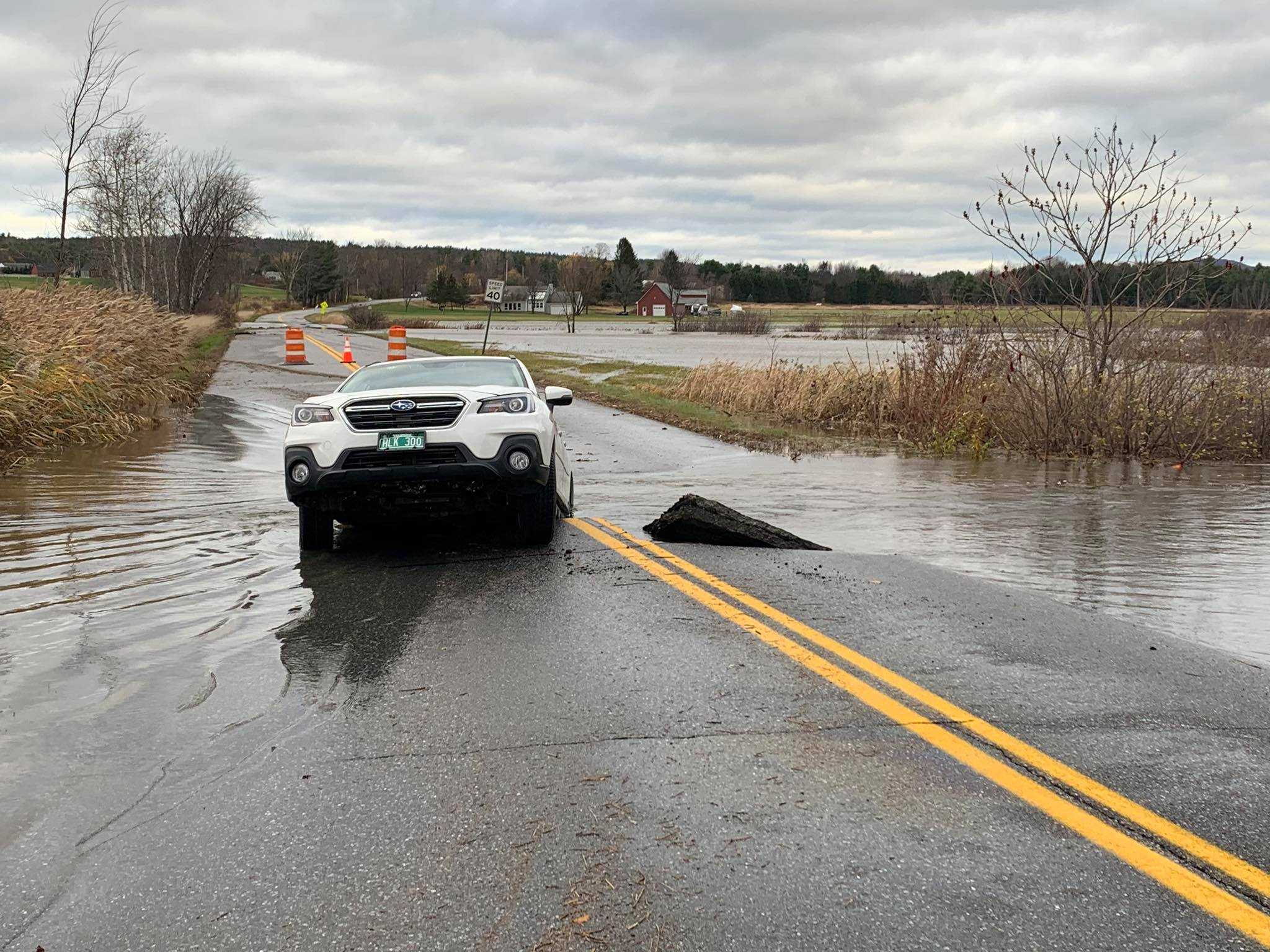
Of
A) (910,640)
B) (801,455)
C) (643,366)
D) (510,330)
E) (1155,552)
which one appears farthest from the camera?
(510,330)

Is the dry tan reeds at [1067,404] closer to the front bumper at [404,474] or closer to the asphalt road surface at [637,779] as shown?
the asphalt road surface at [637,779]

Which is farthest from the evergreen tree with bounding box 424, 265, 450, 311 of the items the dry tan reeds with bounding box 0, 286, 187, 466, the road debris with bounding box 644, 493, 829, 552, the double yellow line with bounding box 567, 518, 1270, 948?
the double yellow line with bounding box 567, 518, 1270, 948

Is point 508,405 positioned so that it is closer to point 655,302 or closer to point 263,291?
point 655,302

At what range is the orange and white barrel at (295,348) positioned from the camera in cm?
3375

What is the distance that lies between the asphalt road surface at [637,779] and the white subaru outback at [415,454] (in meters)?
1.08

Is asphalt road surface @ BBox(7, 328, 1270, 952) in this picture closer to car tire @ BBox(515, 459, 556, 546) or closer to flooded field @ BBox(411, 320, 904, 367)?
car tire @ BBox(515, 459, 556, 546)

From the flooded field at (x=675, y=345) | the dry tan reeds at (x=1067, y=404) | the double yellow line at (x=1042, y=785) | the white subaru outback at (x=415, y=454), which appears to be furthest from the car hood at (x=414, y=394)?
the flooded field at (x=675, y=345)

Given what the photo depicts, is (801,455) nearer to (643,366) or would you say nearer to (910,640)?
(910,640)

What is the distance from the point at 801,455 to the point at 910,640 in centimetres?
1051

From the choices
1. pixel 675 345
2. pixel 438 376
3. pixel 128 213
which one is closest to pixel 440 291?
pixel 675 345

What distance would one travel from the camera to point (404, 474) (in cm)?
780

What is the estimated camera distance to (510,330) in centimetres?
9312

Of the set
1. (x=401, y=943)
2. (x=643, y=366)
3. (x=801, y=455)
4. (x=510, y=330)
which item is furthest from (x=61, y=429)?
(x=510, y=330)

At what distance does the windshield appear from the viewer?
891 centimetres
